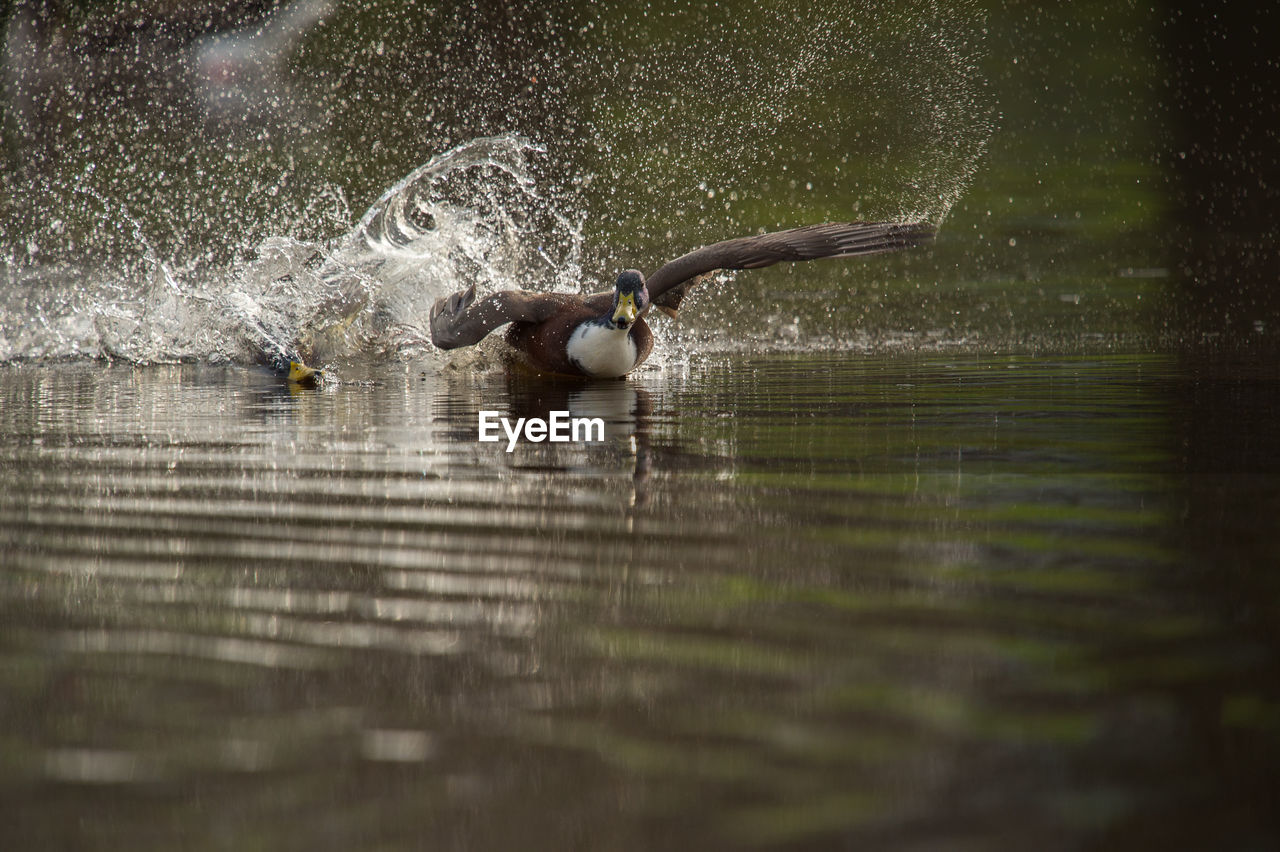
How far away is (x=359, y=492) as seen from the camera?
10.4ft

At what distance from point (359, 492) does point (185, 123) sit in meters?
15.1

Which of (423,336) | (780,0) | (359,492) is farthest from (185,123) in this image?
(359,492)

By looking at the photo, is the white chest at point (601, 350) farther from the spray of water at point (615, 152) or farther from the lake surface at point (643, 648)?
the spray of water at point (615, 152)

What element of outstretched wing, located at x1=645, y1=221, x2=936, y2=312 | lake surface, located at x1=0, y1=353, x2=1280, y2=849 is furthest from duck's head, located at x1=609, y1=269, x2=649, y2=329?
lake surface, located at x1=0, y1=353, x2=1280, y2=849

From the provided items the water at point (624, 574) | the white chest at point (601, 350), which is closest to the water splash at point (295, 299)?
the water at point (624, 574)

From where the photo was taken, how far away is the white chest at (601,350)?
686 centimetres

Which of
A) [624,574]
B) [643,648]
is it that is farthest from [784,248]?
[643,648]

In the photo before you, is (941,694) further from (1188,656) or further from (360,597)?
(360,597)

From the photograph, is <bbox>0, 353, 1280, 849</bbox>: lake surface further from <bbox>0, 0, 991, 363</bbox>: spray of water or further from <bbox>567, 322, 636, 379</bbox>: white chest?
<bbox>0, 0, 991, 363</bbox>: spray of water

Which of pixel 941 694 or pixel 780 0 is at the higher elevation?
pixel 780 0

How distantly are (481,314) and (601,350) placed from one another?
74 cm

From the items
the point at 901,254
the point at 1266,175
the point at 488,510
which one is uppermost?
the point at 1266,175

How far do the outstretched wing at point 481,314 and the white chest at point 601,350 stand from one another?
1.33ft

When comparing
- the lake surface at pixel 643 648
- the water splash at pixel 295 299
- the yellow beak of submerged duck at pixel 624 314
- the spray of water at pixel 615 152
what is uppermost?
the spray of water at pixel 615 152
